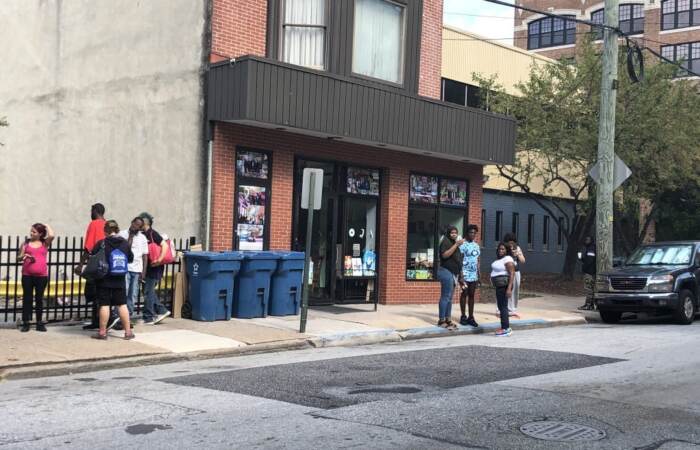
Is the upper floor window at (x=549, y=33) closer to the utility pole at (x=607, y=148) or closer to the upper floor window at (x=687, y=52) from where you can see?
the upper floor window at (x=687, y=52)

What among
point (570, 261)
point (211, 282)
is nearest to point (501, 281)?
point (211, 282)

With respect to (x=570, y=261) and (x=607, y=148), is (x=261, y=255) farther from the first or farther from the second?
(x=570, y=261)

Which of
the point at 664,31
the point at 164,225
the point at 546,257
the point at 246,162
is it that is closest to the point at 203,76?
the point at 246,162

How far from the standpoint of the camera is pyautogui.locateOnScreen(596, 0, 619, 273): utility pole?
57.3 feet

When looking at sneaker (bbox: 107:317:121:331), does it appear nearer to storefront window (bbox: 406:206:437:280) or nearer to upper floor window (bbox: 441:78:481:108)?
storefront window (bbox: 406:206:437:280)

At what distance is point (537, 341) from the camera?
12.5 m

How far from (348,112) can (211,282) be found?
4.34 metres

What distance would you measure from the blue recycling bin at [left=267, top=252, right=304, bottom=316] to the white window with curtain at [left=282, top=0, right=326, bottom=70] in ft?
13.6

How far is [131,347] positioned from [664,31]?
143ft

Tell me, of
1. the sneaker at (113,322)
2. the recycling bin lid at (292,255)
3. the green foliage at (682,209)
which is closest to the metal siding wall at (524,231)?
the green foliage at (682,209)

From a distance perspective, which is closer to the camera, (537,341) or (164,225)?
(537,341)

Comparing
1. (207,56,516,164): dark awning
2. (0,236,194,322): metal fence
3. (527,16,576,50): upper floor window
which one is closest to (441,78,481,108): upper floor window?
(207,56,516,164): dark awning

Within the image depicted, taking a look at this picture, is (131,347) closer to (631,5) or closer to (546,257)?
(546,257)

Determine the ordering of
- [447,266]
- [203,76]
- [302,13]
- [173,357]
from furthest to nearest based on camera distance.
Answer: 1. [302,13]
2. [203,76]
3. [447,266]
4. [173,357]
